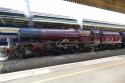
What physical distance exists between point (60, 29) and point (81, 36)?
8.08 feet

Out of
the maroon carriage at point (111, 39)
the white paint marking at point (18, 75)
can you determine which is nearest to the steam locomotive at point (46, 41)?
the maroon carriage at point (111, 39)

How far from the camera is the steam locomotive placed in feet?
41.6

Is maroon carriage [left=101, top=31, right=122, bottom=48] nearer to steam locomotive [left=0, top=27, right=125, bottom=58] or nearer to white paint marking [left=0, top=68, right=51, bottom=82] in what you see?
steam locomotive [left=0, top=27, right=125, bottom=58]

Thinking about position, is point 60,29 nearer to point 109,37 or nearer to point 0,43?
point 0,43

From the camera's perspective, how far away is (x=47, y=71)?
7.84m

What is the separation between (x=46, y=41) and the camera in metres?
14.5

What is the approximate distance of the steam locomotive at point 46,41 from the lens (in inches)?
500

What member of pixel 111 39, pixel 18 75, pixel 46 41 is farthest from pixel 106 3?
pixel 111 39

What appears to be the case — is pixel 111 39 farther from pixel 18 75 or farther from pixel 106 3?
pixel 18 75

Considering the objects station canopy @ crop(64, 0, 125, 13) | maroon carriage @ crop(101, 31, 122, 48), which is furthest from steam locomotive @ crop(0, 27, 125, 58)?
station canopy @ crop(64, 0, 125, 13)

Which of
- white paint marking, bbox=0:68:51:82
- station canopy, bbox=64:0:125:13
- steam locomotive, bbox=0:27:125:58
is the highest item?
station canopy, bbox=64:0:125:13

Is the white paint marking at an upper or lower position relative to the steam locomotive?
lower

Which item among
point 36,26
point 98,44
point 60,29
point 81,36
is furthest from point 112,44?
point 36,26

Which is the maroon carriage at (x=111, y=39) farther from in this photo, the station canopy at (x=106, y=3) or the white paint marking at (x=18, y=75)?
the white paint marking at (x=18, y=75)
